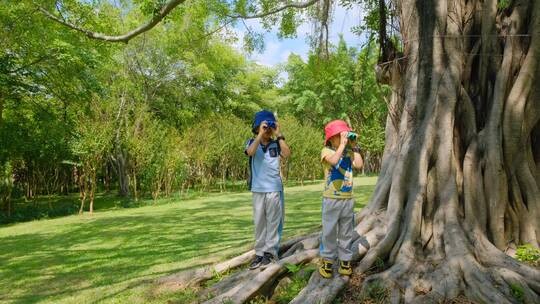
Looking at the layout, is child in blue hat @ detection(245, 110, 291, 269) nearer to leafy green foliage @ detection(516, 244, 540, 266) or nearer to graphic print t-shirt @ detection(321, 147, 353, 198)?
graphic print t-shirt @ detection(321, 147, 353, 198)

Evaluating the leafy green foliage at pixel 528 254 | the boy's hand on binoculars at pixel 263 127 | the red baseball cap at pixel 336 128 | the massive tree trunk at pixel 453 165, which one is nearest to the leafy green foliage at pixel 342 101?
the massive tree trunk at pixel 453 165

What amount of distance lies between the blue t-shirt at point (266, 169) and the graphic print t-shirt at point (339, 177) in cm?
64

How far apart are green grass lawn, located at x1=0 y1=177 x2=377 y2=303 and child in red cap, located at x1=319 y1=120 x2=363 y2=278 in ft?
6.14

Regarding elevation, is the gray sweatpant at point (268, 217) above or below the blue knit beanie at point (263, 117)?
below

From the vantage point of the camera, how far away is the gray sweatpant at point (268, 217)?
4.30 meters

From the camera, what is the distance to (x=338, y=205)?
12.4ft

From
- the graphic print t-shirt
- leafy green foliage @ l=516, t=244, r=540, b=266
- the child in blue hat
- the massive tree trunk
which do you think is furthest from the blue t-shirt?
leafy green foliage @ l=516, t=244, r=540, b=266

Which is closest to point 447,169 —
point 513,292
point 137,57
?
point 513,292

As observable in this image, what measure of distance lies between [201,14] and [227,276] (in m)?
9.16

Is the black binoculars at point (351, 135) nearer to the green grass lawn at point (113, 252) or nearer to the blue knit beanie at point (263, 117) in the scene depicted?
the blue knit beanie at point (263, 117)

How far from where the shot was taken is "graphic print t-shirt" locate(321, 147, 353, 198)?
380cm

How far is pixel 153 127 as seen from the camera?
22641 millimetres

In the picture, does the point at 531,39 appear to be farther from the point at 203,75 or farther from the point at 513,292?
the point at 203,75

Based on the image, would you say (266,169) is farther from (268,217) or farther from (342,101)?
(342,101)
